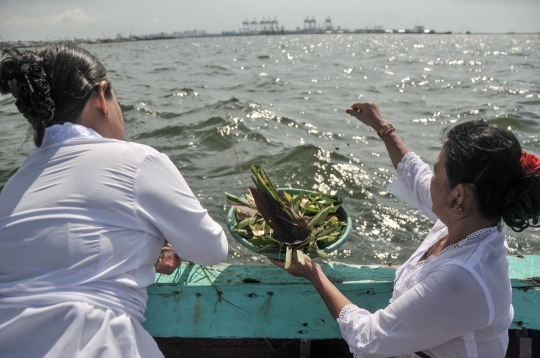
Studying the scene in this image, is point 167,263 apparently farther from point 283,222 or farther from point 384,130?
point 384,130

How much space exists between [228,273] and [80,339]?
3.63 ft

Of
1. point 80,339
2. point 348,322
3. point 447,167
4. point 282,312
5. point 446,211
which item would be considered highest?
point 447,167

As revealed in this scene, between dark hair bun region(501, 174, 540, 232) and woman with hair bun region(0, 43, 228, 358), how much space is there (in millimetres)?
1105

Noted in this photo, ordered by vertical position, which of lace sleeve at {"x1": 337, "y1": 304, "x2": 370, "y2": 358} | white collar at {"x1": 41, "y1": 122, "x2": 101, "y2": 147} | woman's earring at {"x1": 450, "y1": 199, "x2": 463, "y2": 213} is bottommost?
lace sleeve at {"x1": 337, "y1": 304, "x2": 370, "y2": 358}

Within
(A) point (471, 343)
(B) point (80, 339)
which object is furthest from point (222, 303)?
(A) point (471, 343)

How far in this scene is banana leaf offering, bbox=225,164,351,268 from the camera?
2.34 m

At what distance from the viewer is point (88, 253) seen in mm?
1489

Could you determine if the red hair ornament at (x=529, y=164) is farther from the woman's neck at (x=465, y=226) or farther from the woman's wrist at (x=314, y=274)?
the woman's wrist at (x=314, y=274)

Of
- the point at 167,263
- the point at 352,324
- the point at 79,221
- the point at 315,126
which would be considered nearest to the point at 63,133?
the point at 79,221

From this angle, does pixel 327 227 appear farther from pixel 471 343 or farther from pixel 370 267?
pixel 471 343

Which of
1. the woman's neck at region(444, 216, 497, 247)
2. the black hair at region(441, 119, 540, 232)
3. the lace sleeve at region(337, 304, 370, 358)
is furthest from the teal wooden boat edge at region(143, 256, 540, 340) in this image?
the black hair at region(441, 119, 540, 232)

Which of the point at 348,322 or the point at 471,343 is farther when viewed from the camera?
the point at 348,322

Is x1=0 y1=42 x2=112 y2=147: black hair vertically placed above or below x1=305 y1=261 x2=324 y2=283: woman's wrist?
above

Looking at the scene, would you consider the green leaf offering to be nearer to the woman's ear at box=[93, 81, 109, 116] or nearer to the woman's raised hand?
the woman's raised hand
